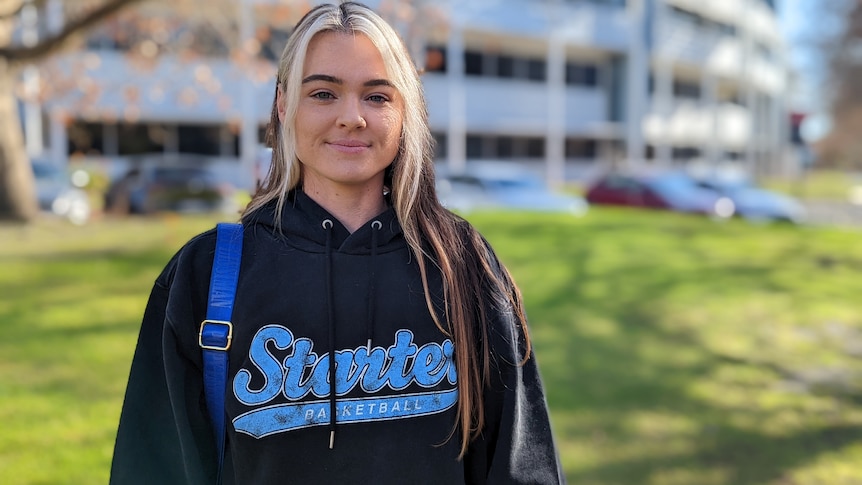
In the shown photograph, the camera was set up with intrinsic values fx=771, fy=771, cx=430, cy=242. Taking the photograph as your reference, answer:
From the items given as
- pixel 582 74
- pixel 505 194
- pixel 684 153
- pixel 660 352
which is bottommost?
pixel 660 352

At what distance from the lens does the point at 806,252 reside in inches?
425

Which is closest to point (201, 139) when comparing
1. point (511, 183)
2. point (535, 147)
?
point (511, 183)

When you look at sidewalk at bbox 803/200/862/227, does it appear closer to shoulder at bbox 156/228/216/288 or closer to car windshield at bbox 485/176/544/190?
car windshield at bbox 485/176/544/190

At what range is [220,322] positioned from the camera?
174 cm

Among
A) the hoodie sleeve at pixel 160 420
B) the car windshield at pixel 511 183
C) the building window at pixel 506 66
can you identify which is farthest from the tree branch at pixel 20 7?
the building window at pixel 506 66

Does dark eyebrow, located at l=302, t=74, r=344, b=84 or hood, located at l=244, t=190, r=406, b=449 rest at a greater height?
dark eyebrow, located at l=302, t=74, r=344, b=84

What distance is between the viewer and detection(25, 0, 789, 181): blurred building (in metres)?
26.1

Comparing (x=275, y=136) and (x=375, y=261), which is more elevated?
(x=275, y=136)

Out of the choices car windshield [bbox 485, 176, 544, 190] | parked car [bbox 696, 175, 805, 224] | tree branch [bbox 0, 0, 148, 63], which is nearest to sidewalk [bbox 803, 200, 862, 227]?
parked car [bbox 696, 175, 805, 224]

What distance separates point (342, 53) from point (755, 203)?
18756 millimetres

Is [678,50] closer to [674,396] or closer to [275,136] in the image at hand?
[674,396]

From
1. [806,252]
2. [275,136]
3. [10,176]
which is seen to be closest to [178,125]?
[10,176]

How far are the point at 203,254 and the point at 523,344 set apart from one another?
2.68 feet

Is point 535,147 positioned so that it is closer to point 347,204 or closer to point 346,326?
point 347,204
